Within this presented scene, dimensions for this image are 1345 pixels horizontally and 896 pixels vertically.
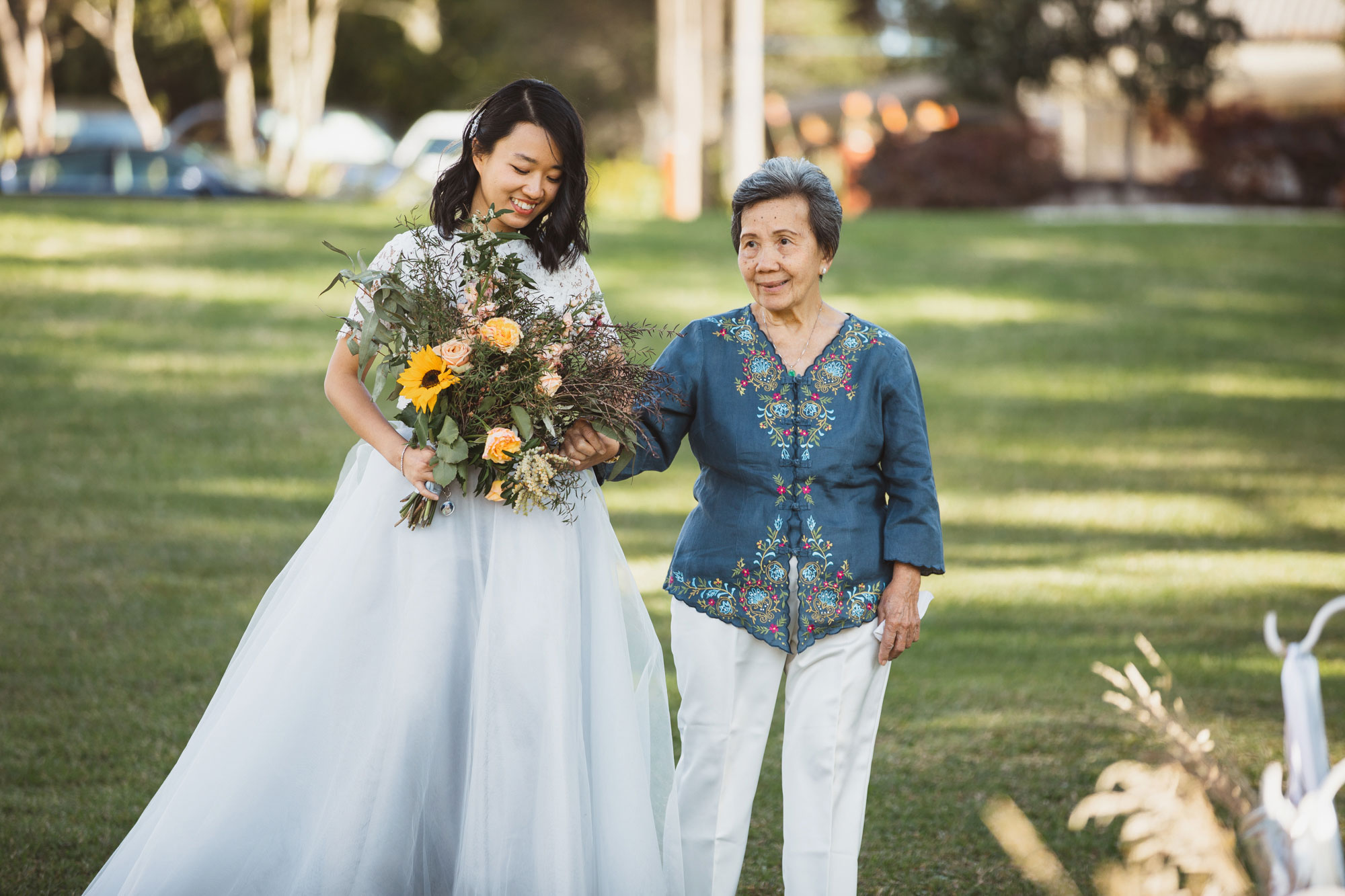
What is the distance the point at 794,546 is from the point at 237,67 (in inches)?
926

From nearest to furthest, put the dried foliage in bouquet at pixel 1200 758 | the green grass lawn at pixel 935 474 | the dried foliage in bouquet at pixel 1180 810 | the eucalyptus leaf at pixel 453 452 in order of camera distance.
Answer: the dried foliage in bouquet at pixel 1180 810 → the dried foliage in bouquet at pixel 1200 758 → the eucalyptus leaf at pixel 453 452 → the green grass lawn at pixel 935 474

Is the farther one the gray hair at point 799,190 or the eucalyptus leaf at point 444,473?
the gray hair at point 799,190

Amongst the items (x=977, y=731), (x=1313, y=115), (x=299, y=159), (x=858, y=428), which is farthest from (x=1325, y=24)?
(x=858, y=428)

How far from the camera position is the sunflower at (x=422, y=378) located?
292 cm

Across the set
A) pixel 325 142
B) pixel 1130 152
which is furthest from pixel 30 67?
pixel 1130 152

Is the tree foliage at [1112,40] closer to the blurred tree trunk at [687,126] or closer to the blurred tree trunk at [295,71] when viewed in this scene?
the blurred tree trunk at [687,126]

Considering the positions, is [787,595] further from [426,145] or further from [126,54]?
[126,54]

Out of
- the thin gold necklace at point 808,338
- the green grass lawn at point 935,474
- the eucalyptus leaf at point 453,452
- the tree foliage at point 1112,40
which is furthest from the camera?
the tree foliage at point 1112,40

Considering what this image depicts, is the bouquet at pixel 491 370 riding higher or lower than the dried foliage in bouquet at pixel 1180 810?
higher

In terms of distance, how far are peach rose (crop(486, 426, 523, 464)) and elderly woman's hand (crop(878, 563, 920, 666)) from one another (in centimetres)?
95

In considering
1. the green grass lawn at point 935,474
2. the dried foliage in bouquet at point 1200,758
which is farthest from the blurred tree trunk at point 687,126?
the dried foliage in bouquet at point 1200,758

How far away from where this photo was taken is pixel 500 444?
2877 mm

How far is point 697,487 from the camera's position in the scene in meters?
3.34

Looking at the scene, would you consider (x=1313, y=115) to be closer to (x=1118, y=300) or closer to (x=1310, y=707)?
(x=1118, y=300)
